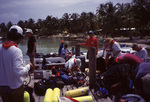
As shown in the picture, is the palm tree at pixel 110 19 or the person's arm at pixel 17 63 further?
the palm tree at pixel 110 19

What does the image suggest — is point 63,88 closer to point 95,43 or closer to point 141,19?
point 95,43

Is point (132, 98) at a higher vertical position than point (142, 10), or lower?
lower

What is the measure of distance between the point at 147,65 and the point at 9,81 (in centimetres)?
293

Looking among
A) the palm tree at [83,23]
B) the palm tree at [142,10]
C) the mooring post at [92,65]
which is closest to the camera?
the mooring post at [92,65]

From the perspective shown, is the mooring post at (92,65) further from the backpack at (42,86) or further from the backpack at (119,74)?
the backpack at (42,86)

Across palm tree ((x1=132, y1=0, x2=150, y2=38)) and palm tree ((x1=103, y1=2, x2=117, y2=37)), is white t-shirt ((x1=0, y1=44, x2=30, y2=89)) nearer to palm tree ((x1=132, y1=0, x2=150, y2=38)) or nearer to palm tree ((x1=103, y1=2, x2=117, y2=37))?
palm tree ((x1=132, y1=0, x2=150, y2=38))

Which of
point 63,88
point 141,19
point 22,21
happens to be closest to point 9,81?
point 63,88

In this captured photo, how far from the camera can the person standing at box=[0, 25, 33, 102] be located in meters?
1.96

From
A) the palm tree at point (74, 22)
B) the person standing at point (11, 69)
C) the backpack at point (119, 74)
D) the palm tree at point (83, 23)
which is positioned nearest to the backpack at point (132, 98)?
the backpack at point (119, 74)

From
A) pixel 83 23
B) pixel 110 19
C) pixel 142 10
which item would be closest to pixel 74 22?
pixel 83 23

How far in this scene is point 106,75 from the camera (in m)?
4.09

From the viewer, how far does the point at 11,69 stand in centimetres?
198

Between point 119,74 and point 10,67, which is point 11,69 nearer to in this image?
point 10,67

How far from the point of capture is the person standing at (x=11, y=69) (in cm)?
196
